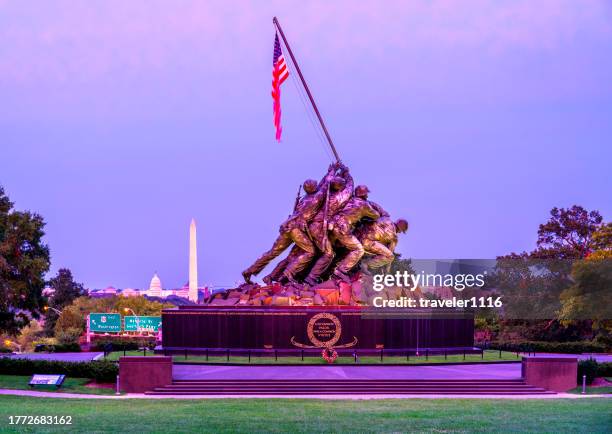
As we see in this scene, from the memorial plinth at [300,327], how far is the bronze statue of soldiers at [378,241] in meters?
3.51

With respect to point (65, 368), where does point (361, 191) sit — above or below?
above

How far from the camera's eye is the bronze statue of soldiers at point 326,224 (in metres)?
44.8

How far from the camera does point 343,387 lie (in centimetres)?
3309

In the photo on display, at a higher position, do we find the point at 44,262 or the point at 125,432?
the point at 44,262

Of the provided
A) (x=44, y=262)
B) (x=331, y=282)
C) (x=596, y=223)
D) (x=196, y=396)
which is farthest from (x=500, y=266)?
(x=196, y=396)

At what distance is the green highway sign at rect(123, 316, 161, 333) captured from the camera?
59406mm

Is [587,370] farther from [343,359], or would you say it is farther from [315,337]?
[315,337]

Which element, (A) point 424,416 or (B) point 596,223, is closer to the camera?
(A) point 424,416

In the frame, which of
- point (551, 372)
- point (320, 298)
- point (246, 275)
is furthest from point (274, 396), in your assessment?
point (246, 275)

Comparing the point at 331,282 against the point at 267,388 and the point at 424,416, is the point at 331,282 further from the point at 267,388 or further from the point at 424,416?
the point at 424,416

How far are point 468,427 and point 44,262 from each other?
24.8m

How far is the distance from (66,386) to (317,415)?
1200 centimetres

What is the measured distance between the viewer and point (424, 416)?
26.2 meters

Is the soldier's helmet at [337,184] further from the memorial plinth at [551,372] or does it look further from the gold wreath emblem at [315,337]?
the memorial plinth at [551,372]
